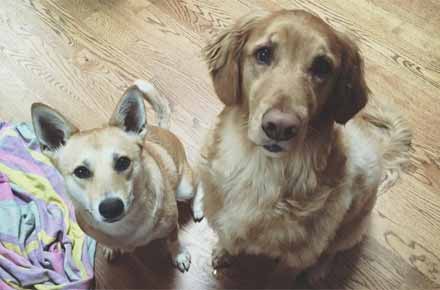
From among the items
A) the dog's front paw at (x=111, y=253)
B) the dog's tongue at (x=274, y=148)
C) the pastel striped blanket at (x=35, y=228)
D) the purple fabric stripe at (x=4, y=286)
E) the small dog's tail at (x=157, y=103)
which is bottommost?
the dog's front paw at (x=111, y=253)

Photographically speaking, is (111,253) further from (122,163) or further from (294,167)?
(294,167)

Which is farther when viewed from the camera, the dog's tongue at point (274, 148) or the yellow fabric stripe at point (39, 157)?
the yellow fabric stripe at point (39, 157)

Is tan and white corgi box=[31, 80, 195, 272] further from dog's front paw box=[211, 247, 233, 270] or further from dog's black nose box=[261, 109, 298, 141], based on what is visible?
dog's black nose box=[261, 109, 298, 141]

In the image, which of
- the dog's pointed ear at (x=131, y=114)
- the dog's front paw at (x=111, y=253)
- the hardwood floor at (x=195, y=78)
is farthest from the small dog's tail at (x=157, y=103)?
the dog's front paw at (x=111, y=253)

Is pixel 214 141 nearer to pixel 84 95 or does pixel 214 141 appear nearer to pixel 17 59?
pixel 84 95

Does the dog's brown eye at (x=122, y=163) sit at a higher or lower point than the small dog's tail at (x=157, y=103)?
higher

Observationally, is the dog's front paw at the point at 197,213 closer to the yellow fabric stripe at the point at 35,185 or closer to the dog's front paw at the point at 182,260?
the dog's front paw at the point at 182,260

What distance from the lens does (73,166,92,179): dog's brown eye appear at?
156 centimetres

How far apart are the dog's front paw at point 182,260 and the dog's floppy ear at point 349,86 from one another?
2.76 ft

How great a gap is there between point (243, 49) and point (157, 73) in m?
1.06

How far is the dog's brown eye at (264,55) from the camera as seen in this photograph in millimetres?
1377

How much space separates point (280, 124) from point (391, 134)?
81 centimetres

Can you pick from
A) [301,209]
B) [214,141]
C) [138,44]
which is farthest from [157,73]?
[301,209]

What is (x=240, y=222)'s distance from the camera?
1625mm
